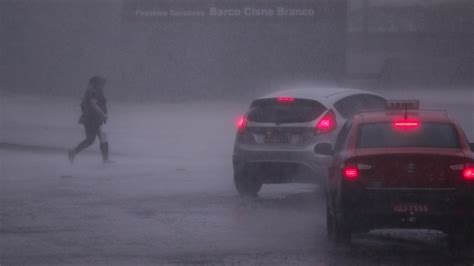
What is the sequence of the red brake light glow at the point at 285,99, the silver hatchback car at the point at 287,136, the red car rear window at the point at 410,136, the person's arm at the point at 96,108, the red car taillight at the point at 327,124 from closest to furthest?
the red car rear window at the point at 410,136, the silver hatchback car at the point at 287,136, the red car taillight at the point at 327,124, the red brake light glow at the point at 285,99, the person's arm at the point at 96,108

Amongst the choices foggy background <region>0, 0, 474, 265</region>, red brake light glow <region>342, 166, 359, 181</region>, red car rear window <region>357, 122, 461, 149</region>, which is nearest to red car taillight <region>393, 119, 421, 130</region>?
red car rear window <region>357, 122, 461, 149</region>

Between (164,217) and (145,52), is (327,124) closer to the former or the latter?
(164,217)

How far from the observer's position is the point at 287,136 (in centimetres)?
1498

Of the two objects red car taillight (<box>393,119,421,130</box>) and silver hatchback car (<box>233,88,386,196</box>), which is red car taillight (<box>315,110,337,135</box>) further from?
red car taillight (<box>393,119,421,130</box>)

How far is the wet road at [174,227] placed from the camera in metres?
10.4

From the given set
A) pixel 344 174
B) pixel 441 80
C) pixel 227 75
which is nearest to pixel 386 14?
pixel 441 80

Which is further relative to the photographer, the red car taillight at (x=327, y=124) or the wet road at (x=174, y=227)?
the red car taillight at (x=327, y=124)

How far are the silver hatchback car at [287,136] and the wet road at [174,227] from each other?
0.41 meters

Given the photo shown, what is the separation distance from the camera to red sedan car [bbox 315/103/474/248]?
33.6 ft

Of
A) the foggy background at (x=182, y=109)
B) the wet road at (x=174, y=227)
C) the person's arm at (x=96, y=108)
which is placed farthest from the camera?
the person's arm at (x=96, y=108)

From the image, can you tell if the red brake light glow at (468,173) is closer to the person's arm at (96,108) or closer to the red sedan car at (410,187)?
the red sedan car at (410,187)

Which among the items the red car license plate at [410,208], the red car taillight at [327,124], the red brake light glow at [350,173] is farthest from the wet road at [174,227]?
the red car taillight at [327,124]

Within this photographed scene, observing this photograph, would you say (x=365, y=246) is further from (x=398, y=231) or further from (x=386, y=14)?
(x=386, y=14)

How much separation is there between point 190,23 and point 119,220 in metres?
Result: 21.0
